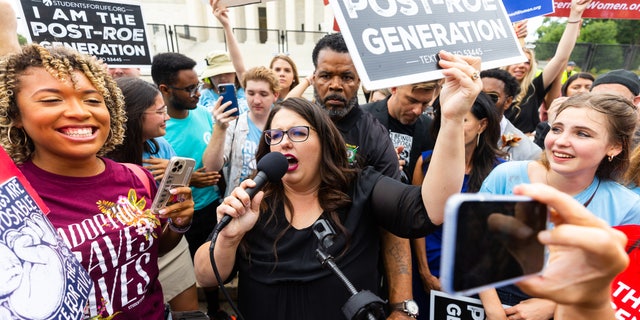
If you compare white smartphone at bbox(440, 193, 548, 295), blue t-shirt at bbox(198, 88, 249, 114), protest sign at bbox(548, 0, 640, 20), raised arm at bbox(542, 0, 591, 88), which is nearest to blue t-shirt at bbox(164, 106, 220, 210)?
blue t-shirt at bbox(198, 88, 249, 114)

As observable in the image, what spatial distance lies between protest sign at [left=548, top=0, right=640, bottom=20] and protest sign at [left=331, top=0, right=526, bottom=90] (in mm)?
5053

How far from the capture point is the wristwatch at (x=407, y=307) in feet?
6.13

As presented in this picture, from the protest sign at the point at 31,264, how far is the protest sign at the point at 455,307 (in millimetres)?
1896

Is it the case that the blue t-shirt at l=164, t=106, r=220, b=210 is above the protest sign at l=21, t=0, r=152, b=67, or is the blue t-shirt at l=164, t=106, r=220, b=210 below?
below

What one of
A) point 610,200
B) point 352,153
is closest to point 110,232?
point 352,153

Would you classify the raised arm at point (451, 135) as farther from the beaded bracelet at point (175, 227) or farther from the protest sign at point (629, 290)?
the beaded bracelet at point (175, 227)

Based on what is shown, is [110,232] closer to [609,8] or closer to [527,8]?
[527,8]

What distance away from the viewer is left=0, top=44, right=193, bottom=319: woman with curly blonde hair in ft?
4.72

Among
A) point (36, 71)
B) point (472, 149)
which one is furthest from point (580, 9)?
point (36, 71)

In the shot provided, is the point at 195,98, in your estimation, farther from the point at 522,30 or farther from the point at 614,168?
the point at 522,30

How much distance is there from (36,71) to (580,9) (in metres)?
4.72

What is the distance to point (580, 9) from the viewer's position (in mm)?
3564

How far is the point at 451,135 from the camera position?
1352mm

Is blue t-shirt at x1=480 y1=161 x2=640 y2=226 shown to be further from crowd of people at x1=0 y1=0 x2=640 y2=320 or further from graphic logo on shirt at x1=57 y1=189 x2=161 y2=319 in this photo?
graphic logo on shirt at x1=57 y1=189 x2=161 y2=319
